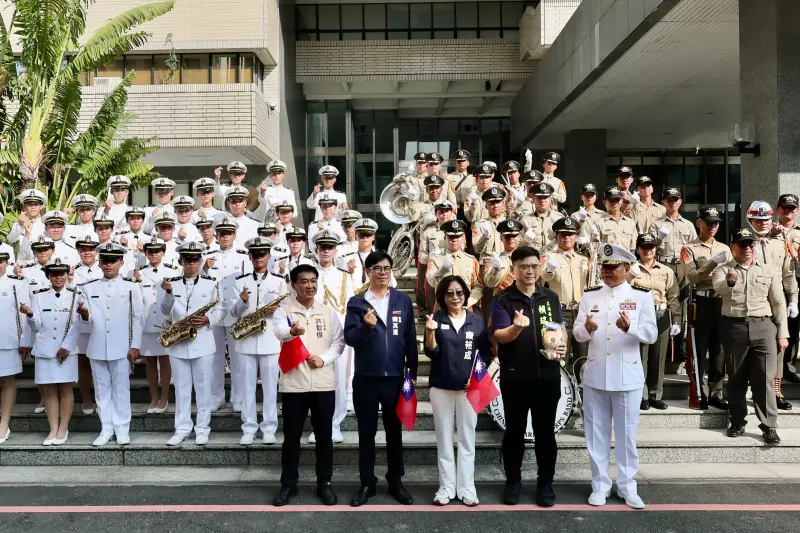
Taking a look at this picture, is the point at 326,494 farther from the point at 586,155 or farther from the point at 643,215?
the point at 586,155

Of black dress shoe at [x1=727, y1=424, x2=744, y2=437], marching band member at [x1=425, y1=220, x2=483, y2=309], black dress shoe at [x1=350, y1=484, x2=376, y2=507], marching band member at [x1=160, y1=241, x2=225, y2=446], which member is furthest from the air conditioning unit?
black dress shoe at [x1=727, y1=424, x2=744, y2=437]

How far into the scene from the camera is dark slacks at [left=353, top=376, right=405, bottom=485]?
6078 mm

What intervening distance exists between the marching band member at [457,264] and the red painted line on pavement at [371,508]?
8.73ft

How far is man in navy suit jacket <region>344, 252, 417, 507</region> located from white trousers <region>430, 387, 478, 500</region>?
365 mm

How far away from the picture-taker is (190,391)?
24.4 feet

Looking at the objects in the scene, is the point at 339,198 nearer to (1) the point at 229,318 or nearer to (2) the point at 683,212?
(1) the point at 229,318

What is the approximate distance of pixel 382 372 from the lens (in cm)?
602

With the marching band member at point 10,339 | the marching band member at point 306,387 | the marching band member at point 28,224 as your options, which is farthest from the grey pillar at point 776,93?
the marching band member at point 28,224

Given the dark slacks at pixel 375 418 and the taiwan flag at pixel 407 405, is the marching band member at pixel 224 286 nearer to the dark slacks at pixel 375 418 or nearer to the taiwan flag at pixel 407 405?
the dark slacks at pixel 375 418

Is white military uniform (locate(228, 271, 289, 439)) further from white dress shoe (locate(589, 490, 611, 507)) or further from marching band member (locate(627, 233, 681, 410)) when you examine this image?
marching band member (locate(627, 233, 681, 410))

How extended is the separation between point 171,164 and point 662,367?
588 inches

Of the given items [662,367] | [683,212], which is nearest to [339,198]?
[662,367]

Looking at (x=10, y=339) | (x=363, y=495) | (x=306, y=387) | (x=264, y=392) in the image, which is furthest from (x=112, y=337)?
(x=363, y=495)

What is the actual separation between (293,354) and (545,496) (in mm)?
2493
